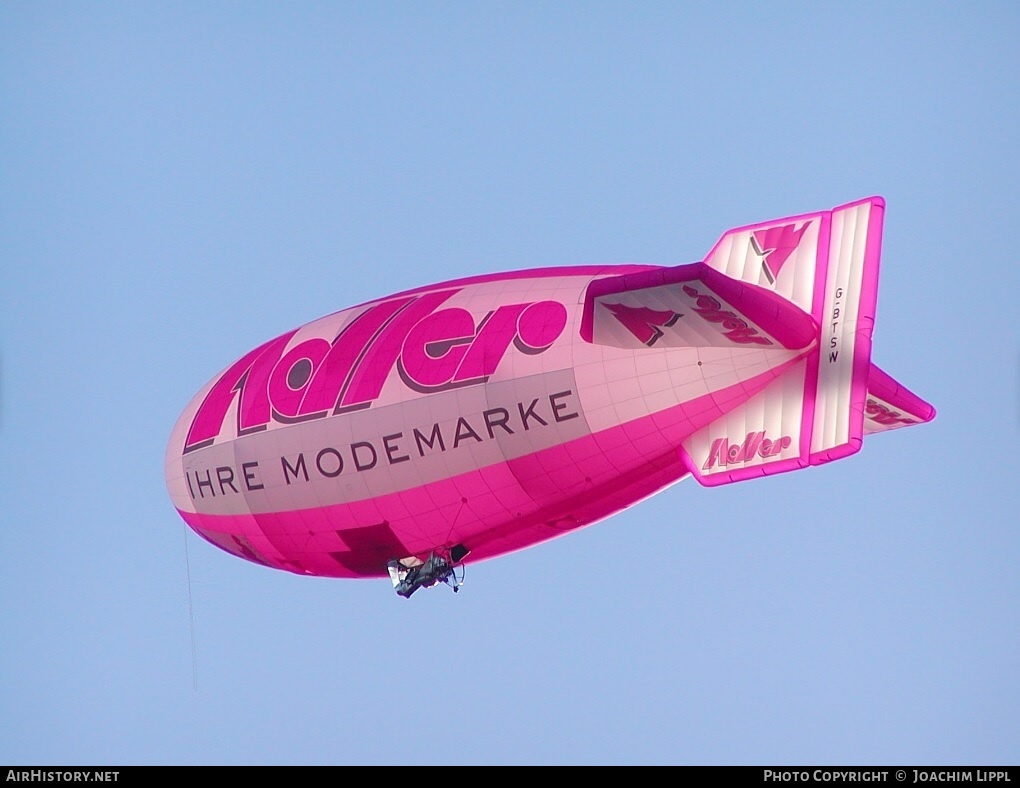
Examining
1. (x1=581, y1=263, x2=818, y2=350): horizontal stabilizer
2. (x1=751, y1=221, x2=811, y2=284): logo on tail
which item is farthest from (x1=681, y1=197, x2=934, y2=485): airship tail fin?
(x1=581, y1=263, x2=818, y2=350): horizontal stabilizer

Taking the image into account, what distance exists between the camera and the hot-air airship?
3269 cm

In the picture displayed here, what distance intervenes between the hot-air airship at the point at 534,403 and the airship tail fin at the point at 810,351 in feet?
0.12

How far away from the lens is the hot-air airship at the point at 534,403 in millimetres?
32688

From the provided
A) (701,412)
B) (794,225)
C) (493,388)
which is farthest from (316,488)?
(794,225)

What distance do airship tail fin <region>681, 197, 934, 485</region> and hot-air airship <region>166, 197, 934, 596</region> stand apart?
0.04m

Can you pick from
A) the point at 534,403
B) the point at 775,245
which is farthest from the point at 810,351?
the point at 534,403

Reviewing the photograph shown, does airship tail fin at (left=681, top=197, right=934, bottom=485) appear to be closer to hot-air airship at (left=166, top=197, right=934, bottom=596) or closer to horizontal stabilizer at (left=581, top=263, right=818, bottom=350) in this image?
hot-air airship at (left=166, top=197, right=934, bottom=596)

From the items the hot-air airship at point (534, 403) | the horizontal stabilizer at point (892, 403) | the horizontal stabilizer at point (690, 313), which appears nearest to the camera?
the horizontal stabilizer at point (690, 313)

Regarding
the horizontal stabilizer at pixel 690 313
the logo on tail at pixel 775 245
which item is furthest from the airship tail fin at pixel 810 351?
the horizontal stabilizer at pixel 690 313

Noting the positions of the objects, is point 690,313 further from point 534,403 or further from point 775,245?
point 534,403

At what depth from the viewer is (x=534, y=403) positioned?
35.1m

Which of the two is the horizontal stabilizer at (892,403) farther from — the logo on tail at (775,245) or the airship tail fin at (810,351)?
the logo on tail at (775,245)

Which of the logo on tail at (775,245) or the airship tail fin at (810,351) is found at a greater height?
the logo on tail at (775,245)

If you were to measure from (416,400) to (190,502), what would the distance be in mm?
9060
